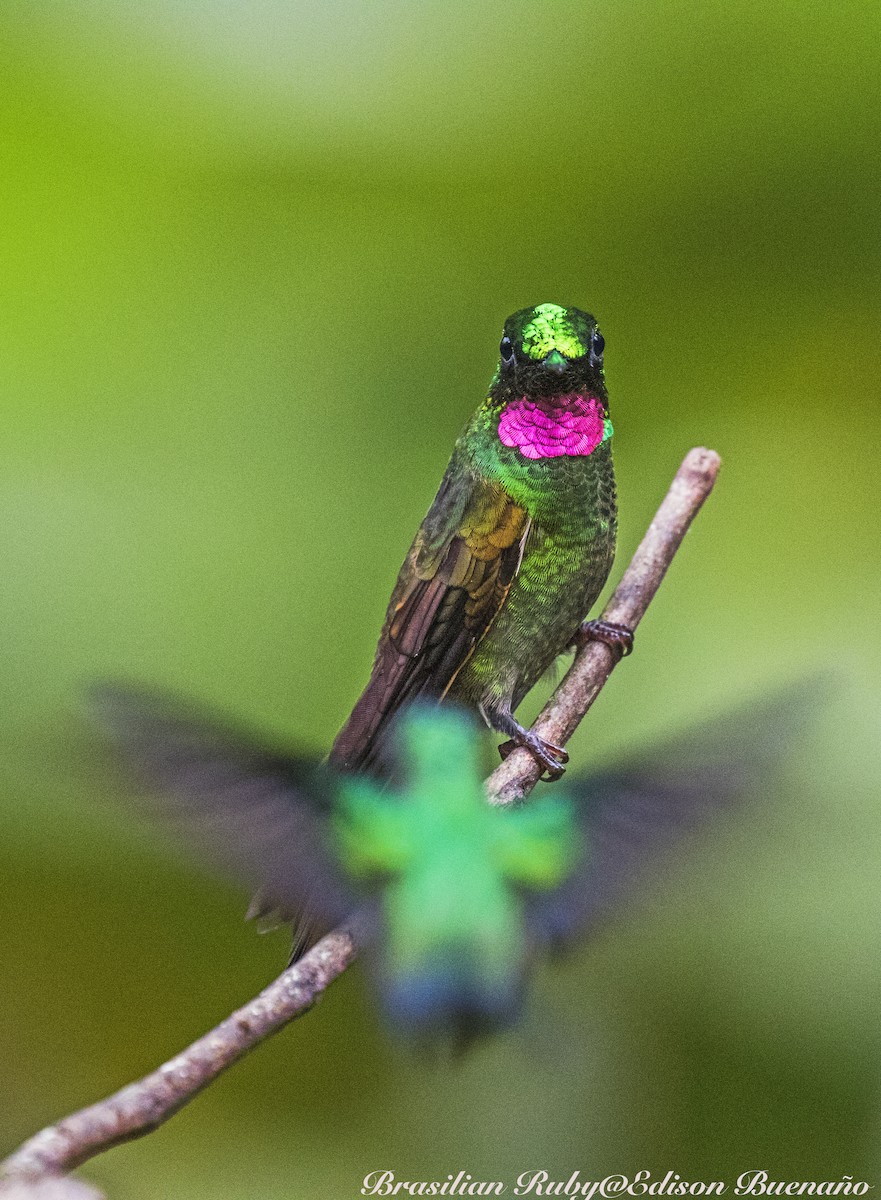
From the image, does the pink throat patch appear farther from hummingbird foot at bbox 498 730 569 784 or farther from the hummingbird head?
hummingbird foot at bbox 498 730 569 784

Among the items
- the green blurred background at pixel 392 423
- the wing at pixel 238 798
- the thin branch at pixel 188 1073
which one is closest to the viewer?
the thin branch at pixel 188 1073

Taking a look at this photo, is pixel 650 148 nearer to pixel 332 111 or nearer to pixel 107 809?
pixel 332 111

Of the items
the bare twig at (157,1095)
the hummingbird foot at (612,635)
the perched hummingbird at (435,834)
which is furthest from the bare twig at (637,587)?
the bare twig at (157,1095)

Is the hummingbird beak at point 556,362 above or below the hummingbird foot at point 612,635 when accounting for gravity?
above

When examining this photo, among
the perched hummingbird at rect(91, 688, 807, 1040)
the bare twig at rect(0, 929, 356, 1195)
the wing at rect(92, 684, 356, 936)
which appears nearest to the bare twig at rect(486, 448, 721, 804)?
the perched hummingbird at rect(91, 688, 807, 1040)

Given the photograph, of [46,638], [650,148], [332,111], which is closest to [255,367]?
[332,111]

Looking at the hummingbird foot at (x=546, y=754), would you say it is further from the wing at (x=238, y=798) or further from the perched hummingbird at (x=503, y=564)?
the wing at (x=238, y=798)
